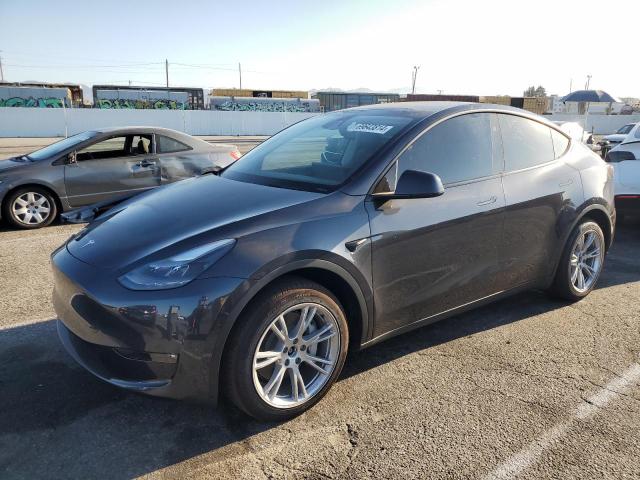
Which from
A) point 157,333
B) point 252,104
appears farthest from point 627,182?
point 252,104

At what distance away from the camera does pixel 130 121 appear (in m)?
29.3

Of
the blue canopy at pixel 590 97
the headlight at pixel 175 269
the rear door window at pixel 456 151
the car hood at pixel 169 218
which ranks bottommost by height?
the headlight at pixel 175 269

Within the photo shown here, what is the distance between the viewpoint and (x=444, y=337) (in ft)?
12.7

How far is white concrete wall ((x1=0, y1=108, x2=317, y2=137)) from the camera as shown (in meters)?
27.1

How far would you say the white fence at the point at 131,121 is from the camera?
27109 mm

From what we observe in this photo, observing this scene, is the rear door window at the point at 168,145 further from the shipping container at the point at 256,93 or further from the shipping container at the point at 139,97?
the shipping container at the point at 256,93

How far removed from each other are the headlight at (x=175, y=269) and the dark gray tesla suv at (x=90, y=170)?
5.00 meters

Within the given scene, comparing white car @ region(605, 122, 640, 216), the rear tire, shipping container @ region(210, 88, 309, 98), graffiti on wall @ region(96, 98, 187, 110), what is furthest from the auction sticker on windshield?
shipping container @ region(210, 88, 309, 98)

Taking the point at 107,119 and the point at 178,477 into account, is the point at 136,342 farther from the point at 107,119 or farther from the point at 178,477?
the point at 107,119

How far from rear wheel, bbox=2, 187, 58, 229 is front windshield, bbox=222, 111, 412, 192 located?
4.55m

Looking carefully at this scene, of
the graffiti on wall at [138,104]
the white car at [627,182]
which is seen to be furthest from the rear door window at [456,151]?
the graffiti on wall at [138,104]

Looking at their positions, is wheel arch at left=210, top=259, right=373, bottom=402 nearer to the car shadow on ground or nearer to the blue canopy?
the car shadow on ground

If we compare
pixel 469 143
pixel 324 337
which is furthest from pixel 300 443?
pixel 469 143

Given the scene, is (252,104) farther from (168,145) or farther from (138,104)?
(168,145)
